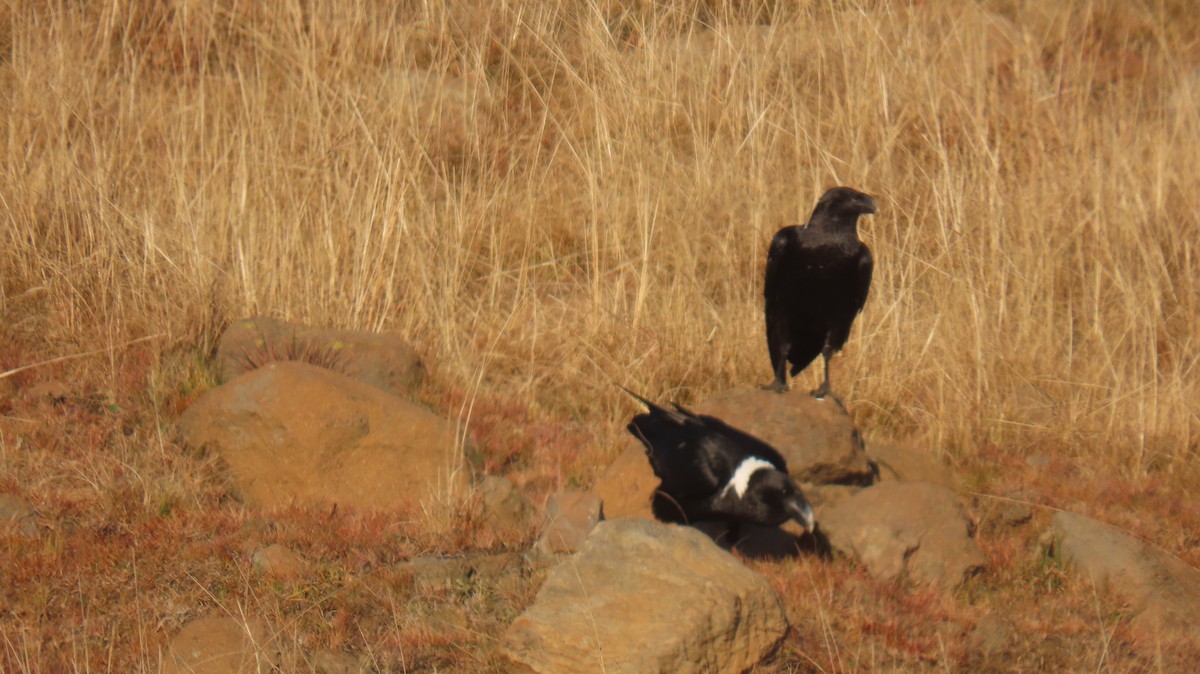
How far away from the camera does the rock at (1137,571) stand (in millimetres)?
4527

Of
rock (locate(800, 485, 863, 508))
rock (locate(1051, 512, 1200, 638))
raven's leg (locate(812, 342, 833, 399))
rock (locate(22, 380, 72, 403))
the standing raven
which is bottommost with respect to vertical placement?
rock (locate(22, 380, 72, 403))

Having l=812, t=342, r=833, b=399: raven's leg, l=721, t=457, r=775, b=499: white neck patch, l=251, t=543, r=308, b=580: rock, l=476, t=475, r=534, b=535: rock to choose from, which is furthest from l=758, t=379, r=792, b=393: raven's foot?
l=251, t=543, r=308, b=580: rock

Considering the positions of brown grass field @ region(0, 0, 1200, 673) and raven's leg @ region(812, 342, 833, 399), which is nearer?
brown grass field @ region(0, 0, 1200, 673)

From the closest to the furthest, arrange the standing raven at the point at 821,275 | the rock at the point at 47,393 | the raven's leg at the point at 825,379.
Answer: the rock at the point at 47,393
the standing raven at the point at 821,275
the raven's leg at the point at 825,379

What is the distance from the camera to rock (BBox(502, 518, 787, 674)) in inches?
135

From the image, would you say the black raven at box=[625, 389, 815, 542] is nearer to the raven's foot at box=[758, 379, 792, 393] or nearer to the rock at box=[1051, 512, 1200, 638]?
the raven's foot at box=[758, 379, 792, 393]

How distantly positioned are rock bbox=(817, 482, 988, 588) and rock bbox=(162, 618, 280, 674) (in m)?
2.21

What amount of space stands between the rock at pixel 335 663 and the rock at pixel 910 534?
1.98 metres

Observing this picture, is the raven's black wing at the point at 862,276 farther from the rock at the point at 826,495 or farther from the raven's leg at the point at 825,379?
the rock at the point at 826,495

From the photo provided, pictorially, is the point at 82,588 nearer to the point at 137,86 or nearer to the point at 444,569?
the point at 444,569

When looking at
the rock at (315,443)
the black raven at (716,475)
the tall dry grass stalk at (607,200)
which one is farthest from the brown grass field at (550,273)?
the black raven at (716,475)

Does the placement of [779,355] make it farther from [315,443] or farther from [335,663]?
[335,663]

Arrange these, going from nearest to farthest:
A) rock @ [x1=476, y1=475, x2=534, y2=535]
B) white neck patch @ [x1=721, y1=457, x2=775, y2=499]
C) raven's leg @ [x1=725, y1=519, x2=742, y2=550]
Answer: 1. white neck patch @ [x1=721, y1=457, x2=775, y2=499]
2. rock @ [x1=476, y1=475, x2=534, y2=535]
3. raven's leg @ [x1=725, y1=519, x2=742, y2=550]

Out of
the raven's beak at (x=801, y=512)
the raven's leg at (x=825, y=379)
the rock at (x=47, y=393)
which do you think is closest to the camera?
the raven's beak at (x=801, y=512)
